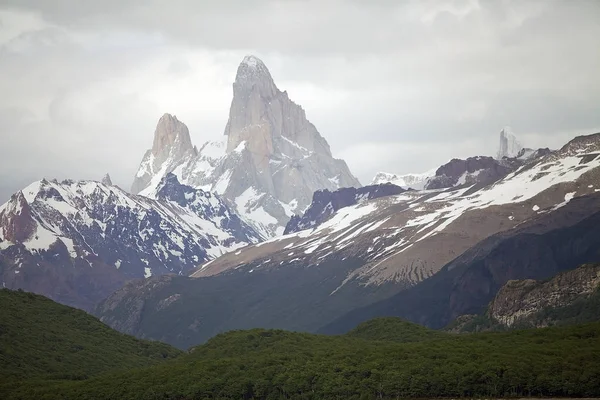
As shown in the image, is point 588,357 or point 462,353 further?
point 462,353

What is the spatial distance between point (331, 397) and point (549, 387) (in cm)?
3422

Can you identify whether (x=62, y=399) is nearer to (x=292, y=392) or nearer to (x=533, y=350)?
(x=292, y=392)

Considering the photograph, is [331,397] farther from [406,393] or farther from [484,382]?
[484,382]

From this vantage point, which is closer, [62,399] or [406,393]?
[406,393]

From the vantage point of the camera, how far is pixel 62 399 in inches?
7859

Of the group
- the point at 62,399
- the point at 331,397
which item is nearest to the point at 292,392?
the point at 331,397

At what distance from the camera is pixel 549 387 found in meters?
179

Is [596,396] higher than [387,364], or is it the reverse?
[387,364]

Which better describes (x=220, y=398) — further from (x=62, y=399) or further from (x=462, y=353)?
(x=462, y=353)

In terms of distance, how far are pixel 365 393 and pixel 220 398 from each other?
2556 cm

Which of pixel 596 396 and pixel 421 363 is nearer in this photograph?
pixel 596 396

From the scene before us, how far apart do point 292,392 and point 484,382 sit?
3188 cm

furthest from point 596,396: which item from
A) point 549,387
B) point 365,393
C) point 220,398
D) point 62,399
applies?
point 62,399

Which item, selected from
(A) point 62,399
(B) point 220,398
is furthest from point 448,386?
(A) point 62,399
